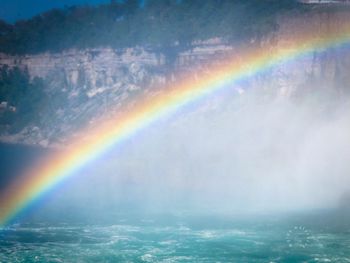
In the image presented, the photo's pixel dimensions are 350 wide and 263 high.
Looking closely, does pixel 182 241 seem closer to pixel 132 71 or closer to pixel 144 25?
pixel 132 71

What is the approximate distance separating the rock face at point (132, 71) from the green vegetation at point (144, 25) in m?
0.94

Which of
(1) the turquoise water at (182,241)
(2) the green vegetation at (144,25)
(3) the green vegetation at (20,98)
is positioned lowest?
(1) the turquoise water at (182,241)

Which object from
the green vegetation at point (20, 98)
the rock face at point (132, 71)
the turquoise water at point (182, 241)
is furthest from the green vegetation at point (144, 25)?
the turquoise water at point (182, 241)

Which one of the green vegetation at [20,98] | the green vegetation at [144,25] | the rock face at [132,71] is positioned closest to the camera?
the rock face at [132,71]

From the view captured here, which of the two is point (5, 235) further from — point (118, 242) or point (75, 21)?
point (75, 21)

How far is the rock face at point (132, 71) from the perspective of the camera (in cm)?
4869

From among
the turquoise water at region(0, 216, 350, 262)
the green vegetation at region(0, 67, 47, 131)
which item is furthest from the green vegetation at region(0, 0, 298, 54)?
the turquoise water at region(0, 216, 350, 262)

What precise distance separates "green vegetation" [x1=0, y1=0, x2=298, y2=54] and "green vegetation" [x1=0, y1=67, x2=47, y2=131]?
309 centimetres

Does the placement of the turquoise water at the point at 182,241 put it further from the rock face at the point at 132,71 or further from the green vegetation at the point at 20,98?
the green vegetation at the point at 20,98

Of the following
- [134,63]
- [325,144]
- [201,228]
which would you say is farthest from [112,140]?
[201,228]

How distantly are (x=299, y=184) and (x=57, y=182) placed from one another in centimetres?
1729

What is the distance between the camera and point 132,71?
59.8 meters

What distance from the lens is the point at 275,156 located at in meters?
45.5

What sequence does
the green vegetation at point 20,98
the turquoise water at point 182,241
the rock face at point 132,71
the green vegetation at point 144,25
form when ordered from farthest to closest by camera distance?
the green vegetation at point 20,98, the green vegetation at point 144,25, the rock face at point 132,71, the turquoise water at point 182,241
